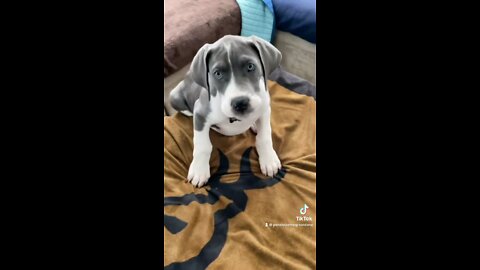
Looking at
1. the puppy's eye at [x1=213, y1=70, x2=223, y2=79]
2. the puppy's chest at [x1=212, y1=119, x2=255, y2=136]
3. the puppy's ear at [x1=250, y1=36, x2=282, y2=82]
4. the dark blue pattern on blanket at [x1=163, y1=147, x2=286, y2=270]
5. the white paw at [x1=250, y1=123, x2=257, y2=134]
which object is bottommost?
the dark blue pattern on blanket at [x1=163, y1=147, x2=286, y2=270]

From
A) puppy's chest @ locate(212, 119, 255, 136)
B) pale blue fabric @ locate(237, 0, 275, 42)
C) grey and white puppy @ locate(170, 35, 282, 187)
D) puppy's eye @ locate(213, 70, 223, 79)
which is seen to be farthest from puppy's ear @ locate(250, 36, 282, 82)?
pale blue fabric @ locate(237, 0, 275, 42)

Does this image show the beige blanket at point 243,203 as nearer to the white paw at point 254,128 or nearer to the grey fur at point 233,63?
the white paw at point 254,128

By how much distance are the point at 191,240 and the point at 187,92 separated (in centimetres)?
94

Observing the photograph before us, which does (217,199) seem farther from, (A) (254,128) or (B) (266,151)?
(A) (254,128)

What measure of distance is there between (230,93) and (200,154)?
0.58 m

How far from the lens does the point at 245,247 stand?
195 cm

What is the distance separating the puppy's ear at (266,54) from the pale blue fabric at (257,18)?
49 centimetres

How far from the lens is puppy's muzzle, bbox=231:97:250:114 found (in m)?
1.75

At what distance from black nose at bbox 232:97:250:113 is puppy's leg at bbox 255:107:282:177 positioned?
0.49 meters

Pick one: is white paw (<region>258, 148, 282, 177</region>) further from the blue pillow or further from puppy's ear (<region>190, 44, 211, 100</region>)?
the blue pillow
